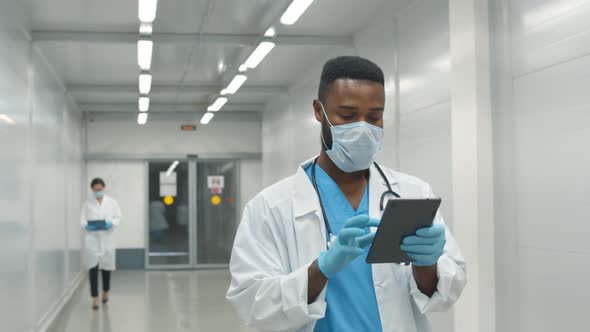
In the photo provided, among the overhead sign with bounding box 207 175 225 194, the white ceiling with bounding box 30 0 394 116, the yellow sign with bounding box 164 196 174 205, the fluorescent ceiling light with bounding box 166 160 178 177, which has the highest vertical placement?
the white ceiling with bounding box 30 0 394 116

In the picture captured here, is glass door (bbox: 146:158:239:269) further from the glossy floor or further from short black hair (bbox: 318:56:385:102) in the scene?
short black hair (bbox: 318:56:385:102)

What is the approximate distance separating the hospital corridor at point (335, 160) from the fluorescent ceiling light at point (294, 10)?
2 centimetres

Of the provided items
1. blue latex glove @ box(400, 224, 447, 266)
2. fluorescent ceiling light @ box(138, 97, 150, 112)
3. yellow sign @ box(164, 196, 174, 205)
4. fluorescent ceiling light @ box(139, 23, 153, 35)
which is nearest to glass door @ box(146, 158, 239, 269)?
yellow sign @ box(164, 196, 174, 205)

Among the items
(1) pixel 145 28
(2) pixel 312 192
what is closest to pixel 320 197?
(2) pixel 312 192

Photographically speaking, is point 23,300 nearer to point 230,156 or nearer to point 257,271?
point 257,271

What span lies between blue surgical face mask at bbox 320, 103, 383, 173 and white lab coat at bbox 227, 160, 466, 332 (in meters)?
0.09

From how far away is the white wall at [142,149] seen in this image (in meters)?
13.9

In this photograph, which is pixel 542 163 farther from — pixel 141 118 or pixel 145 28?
pixel 141 118

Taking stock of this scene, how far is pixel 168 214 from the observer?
14266 millimetres

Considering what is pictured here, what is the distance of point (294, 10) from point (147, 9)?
4.22 ft

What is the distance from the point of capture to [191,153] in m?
14.3

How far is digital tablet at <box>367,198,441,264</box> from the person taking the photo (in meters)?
1.56

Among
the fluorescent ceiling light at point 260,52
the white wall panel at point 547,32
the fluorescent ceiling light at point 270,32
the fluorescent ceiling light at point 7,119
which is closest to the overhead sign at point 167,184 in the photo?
the fluorescent ceiling light at point 260,52

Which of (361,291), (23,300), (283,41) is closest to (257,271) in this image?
(361,291)
